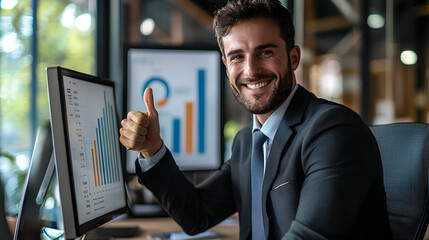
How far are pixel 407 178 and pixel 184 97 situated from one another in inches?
43.1

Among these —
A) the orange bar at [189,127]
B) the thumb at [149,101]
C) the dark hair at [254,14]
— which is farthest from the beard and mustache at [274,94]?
the orange bar at [189,127]

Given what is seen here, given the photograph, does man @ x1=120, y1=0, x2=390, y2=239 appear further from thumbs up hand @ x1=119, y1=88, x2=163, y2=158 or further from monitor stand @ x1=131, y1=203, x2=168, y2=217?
monitor stand @ x1=131, y1=203, x2=168, y2=217

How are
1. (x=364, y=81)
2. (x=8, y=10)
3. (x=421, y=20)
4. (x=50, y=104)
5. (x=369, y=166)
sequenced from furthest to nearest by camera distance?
(x=421, y=20)
(x=364, y=81)
(x=8, y=10)
(x=369, y=166)
(x=50, y=104)

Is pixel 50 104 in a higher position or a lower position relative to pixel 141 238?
higher

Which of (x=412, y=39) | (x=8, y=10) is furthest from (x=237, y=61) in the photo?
(x=412, y=39)

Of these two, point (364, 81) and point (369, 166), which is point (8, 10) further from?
point (364, 81)

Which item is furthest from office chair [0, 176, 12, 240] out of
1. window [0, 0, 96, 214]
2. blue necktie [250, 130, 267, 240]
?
window [0, 0, 96, 214]

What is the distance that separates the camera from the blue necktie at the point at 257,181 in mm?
1229

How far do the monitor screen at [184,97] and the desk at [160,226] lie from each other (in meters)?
0.27

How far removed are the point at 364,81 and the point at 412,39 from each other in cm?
195

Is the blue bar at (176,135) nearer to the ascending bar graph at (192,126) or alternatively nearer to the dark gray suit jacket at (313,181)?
the ascending bar graph at (192,126)

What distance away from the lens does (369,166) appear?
990mm

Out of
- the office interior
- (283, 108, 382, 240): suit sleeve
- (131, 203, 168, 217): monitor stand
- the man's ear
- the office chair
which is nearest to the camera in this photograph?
the office chair

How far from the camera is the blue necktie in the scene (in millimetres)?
1229
